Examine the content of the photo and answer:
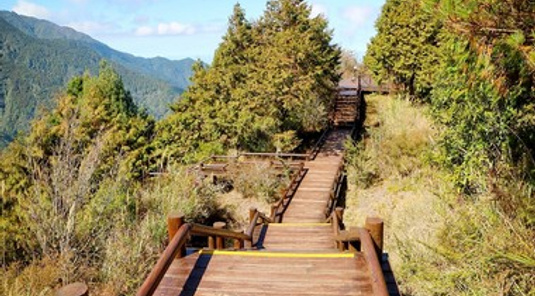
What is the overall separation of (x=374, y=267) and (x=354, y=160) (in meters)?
12.0

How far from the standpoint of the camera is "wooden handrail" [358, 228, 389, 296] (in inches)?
117

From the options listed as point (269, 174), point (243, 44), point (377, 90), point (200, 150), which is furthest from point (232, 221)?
point (377, 90)

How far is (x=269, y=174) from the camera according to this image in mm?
15336

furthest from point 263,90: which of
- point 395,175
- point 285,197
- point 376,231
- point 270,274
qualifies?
point 376,231

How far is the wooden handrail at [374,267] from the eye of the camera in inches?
117

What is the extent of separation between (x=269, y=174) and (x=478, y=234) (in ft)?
33.9

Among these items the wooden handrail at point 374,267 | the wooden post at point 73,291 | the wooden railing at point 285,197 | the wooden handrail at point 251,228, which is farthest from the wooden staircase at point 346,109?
the wooden post at point 73,291

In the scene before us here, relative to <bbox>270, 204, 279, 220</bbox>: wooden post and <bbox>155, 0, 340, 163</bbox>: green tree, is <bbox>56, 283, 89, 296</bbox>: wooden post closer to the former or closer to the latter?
<bbox>270, 204, 279, 220</bbox>: wooden post

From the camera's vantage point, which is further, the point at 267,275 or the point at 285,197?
the point at 285,197

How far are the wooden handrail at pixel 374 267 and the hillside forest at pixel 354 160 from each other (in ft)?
5.09

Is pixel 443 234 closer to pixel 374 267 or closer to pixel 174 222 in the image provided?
pixel 374 267

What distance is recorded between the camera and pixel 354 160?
1494 centimetres

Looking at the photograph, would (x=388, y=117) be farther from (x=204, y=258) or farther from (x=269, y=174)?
(x=204, y=258)

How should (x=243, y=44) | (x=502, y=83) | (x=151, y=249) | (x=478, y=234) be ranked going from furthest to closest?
(x=243, y=44) < (x=151, y=249) < (x=478, y=234) < (x=502, y=83)
